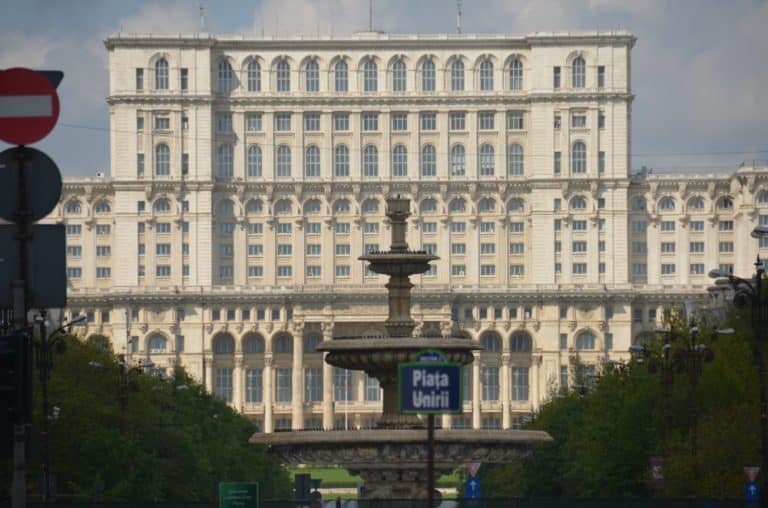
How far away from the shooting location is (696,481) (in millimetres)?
85438

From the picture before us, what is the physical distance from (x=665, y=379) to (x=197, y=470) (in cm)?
3043

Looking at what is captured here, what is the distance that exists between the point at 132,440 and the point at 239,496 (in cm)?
3842

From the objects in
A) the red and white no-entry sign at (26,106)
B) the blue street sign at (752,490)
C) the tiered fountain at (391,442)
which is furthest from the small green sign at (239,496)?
the red and white no-entry sign at (26,106)

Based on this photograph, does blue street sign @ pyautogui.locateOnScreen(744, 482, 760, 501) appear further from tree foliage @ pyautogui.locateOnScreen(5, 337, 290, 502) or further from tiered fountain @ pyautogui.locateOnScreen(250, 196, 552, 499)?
tree foliage @ pyautogui.locateOnScreen(5, 337, 290, 502)

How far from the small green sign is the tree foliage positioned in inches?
753

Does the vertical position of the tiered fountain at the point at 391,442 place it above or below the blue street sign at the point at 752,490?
above

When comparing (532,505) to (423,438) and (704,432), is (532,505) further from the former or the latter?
(704,432)

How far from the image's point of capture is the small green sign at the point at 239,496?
6303cm

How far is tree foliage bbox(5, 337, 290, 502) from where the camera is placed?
95.9 meters

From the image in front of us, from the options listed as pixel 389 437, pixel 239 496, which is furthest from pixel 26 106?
pixel 239 496

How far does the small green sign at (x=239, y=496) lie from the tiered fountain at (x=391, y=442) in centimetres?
134

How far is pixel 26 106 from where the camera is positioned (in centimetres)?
2281

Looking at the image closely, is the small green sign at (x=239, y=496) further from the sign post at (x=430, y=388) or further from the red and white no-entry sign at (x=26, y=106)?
the red and white no-entry sign at (x=26, y=106)

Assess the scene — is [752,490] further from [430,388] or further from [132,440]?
[430,388]
